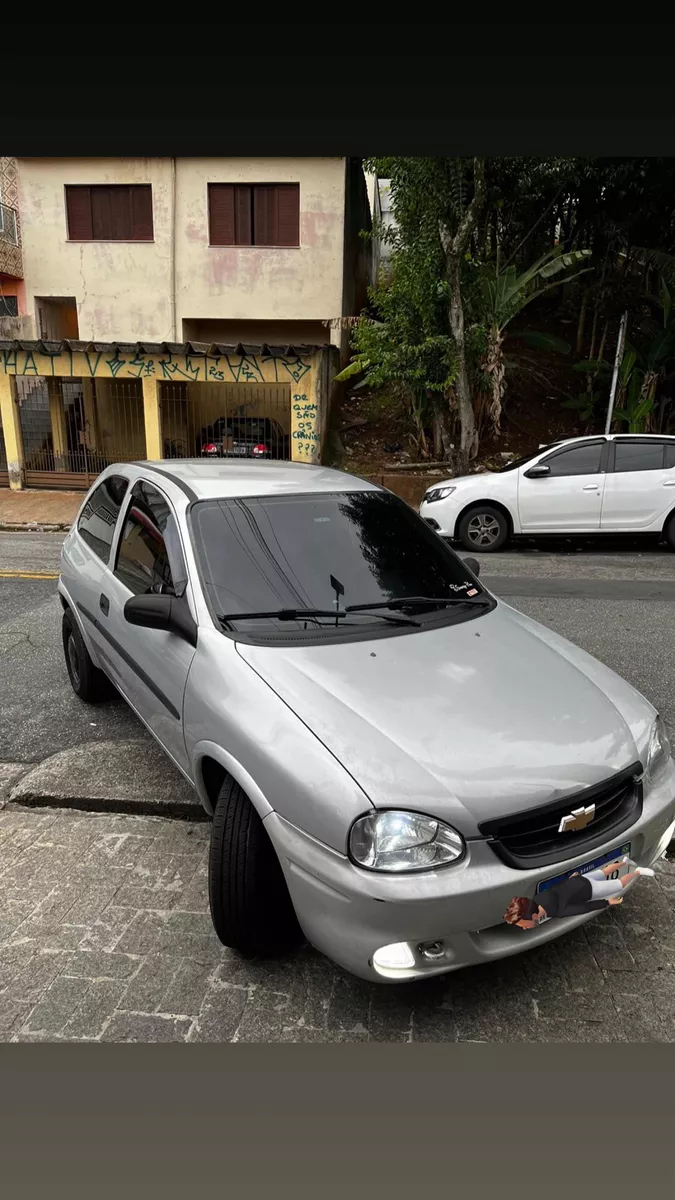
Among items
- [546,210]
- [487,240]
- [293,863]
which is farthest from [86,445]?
[293,863]

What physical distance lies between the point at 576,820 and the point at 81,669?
3.44 metres

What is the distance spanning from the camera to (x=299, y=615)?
10.1 ft

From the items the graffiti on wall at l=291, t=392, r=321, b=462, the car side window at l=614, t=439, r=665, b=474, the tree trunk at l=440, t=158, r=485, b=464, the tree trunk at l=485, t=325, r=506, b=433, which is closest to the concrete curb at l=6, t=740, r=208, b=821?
the car side window at l=614, t=439, r=665, b=474

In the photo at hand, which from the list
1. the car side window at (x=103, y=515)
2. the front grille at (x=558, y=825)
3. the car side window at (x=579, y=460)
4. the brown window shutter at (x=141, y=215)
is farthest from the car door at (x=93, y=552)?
the brown window shutter at (x=141, y=215)

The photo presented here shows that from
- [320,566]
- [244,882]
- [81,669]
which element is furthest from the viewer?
[81,669]

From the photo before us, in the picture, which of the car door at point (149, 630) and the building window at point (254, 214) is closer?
the car door at point (149, 630)

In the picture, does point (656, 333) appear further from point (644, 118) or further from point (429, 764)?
point (429, 764)

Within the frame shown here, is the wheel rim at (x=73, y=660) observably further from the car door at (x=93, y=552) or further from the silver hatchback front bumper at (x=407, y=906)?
the silver hatchback front bumper at (x=407, y=906)

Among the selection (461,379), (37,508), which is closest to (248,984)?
(461,379)

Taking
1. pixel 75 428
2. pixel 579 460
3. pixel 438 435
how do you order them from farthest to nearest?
pixel 75 428 < pixel 438 435 < pixel 579 460

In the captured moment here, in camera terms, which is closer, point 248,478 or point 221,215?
point 248,478

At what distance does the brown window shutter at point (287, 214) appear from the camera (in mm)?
Result: 18641

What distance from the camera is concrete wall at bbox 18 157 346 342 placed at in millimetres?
18516

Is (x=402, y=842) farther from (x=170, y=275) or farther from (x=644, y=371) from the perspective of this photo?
(x=170, y=275)
